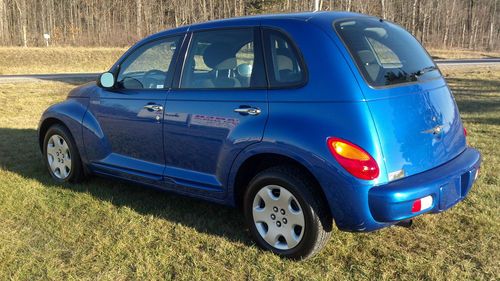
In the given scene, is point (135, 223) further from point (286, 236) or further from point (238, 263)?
point (286, 236)

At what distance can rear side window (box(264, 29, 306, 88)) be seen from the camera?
3176 millimetres

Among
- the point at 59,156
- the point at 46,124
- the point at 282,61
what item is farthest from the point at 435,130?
the point at 46,124

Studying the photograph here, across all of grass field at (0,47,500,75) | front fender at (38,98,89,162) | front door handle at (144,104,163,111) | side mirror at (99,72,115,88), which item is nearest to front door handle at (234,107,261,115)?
front door handle at (144,104,163,111)

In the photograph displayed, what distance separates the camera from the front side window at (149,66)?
411cm

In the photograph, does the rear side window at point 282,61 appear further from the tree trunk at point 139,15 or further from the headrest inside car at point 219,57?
the tree trunk at point 139,15

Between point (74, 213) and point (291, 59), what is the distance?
2.52 m

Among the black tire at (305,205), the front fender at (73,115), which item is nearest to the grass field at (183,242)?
the black tire at (305,205)

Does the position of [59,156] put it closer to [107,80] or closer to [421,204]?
[107,80]

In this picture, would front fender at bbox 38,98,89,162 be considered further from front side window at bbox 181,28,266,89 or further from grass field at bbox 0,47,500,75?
grass field at bbox 0,47,500,75

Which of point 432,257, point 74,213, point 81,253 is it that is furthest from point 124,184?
point 432,257

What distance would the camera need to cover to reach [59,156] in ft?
16.9

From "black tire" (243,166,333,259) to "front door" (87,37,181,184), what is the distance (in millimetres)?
1230

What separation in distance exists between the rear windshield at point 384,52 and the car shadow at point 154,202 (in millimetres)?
1637

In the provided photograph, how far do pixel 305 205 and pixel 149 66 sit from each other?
2265mm
